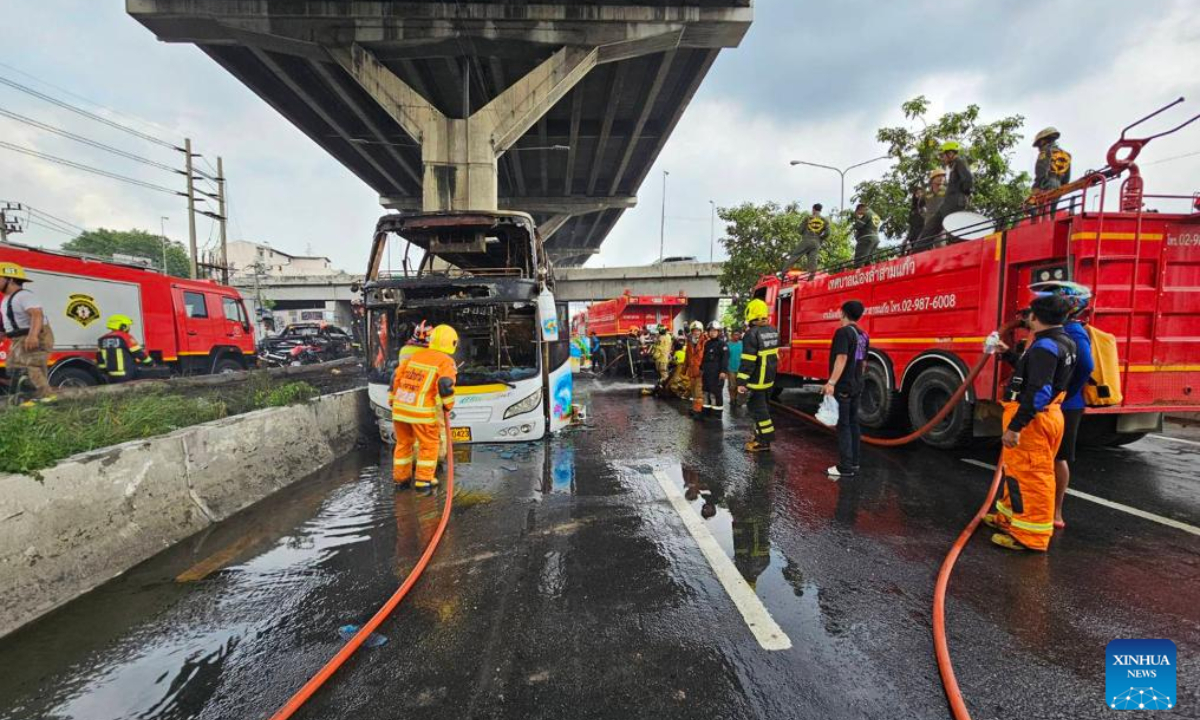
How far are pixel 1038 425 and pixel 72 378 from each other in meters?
14.0

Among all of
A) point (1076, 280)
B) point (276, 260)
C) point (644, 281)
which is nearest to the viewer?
point (1076, 280)

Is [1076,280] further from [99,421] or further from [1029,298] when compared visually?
[99,421]

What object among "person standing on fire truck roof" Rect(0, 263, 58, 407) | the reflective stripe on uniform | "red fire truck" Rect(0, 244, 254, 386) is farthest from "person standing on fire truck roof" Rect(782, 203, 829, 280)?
"red fire truck" Rect(0, 244, 254, 386)

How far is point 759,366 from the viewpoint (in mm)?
5891

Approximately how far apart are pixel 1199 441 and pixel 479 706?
30.2ft

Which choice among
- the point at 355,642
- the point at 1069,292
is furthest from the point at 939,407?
the point at 355,642

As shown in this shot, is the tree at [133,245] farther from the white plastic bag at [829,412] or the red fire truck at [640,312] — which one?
the white plastic bag at [829,412]

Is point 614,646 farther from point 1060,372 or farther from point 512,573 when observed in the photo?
point 1060,372

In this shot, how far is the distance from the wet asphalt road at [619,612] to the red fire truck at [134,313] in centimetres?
851

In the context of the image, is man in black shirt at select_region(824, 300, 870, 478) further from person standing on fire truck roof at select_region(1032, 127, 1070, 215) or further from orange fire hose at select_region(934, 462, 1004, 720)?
person standing on fire truck roof at select_region(1032, 127, 1070, 215)

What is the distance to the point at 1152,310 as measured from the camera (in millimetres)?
4582

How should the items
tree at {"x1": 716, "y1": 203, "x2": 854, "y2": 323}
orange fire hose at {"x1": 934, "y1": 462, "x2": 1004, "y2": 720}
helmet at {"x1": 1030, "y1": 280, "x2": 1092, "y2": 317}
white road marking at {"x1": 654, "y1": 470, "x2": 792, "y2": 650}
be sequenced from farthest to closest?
tree at {"x1": 716, "y1": 203, "x2": 854, "y2": 323} < helmet at {"x1": 1030, "y1": 280, "x2": 1092, "y2": 317} < white road marking at {"x1": 654, "y1": 470, "x2": 792, "y2": 650} < orange fire hose at {"x1": 934, "y1": 462, "x2": 1004, "y2": 720}

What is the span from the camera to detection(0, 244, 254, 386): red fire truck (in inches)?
352

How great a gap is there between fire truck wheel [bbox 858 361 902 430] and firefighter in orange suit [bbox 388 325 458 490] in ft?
17.6
